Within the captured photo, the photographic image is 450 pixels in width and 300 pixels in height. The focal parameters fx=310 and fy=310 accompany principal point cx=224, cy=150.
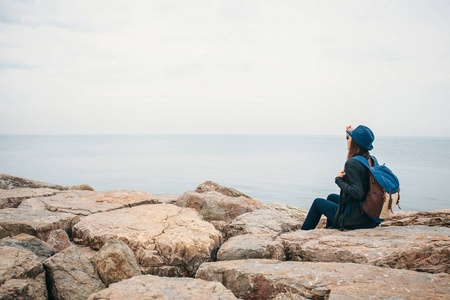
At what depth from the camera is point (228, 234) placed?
16.3ft

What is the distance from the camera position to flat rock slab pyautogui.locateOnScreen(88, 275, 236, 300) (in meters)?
2.69

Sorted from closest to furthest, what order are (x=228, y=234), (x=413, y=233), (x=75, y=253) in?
(x=75, y=253) → (x=413, y=233) → (x=228, y=234)

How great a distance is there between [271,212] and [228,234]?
3.36ft

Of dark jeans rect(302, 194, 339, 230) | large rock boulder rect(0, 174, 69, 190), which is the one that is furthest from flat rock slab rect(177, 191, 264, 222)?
large rock boulder rect(0, 174, 69, 190)

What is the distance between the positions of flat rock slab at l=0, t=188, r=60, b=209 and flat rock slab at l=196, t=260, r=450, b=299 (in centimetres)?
478

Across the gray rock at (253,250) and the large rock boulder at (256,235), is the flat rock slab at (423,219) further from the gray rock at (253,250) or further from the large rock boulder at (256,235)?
the gray rock at (253,250)

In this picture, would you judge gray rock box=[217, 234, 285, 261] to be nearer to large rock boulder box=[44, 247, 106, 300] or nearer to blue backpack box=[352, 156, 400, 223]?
blue backpack box=[352, 156, 400, 223]

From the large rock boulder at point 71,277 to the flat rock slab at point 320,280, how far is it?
3.90ft

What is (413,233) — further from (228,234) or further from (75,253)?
(75,253)

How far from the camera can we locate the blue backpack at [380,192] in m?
3.78

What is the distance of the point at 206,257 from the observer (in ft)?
13.1

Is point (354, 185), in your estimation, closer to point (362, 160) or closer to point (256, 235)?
point (362, 160)

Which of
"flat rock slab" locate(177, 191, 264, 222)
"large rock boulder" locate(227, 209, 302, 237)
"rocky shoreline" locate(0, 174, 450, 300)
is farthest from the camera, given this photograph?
"flat rock slab" locate(177, 191, 264, 222)

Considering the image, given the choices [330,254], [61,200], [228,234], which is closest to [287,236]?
[330,254]
